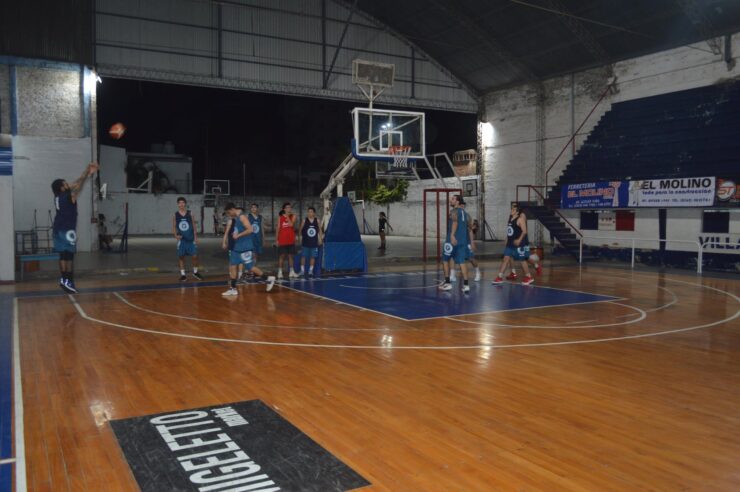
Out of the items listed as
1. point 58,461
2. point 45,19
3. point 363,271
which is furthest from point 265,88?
point 58,461

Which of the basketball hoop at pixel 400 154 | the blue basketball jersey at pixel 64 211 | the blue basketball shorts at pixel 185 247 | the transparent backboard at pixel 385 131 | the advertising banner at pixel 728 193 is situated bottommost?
the blue basketball shorts at pixel 185 247

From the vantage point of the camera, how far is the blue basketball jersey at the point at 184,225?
12273mm

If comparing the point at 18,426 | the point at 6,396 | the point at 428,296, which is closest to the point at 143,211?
the point at 428,296

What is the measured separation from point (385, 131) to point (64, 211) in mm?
11085

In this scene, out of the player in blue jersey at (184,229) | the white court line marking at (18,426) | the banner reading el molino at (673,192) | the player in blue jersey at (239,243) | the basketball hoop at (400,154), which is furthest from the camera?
the basketball hoop at (400,154)

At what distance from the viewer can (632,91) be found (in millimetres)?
21172

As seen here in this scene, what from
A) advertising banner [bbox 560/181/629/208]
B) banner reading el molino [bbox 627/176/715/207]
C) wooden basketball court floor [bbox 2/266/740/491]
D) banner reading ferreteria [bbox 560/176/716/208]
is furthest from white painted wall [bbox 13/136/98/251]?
banner reading el molino [bbox 627/176/715/207]

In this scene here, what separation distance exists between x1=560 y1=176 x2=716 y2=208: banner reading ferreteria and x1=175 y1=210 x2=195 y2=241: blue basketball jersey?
1355cm

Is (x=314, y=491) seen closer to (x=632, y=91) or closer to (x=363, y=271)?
(x=363, y=271)

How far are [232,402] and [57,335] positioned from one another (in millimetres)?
3875

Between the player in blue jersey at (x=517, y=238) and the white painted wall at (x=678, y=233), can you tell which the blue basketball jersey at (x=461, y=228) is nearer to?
the player in blue jersey at (x=517, y=238)

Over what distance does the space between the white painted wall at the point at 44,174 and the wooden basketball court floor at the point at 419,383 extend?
10227mm

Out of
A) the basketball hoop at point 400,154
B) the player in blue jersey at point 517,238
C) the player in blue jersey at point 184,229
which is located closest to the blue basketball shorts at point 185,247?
the player in blue jersey at point 184,229

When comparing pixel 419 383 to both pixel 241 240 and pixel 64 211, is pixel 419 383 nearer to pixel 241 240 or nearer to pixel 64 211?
pixel 241 240
